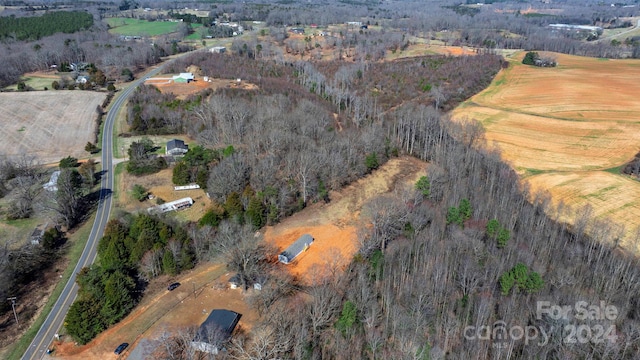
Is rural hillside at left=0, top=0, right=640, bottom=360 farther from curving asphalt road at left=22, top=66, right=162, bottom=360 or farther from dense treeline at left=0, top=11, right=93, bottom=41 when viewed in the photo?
dense treeline at left=0, top=11, right=93, bottom=41

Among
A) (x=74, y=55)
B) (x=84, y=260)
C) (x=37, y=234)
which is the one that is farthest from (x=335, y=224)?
(x=74, y=55)

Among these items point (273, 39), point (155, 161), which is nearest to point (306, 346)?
point (155, 161)

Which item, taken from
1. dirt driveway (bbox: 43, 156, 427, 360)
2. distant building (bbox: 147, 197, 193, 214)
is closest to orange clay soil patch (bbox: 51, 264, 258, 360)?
dirt driveway (bbox: 43, 156, 427, 360)

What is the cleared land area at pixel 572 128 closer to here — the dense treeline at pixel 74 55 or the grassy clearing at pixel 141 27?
the dense treeline at pixel 74 55

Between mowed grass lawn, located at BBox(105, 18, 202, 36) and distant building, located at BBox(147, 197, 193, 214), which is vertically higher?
mowed grass lawn, located at BBox(105, 18, 202, 36)

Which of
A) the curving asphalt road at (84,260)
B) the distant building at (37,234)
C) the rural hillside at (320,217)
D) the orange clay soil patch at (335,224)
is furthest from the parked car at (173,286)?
the distant building at (37,234)

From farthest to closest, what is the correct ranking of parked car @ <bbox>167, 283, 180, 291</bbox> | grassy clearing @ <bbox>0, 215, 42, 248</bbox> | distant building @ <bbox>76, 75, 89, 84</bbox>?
distant building @ <bbox>76, 75, 89, 84</bbox> → grassy clearing @ <bbox>0, 215, 42, 248</bbox> → parked car @ <bbox>167, 283, 180, 291</bbox>
